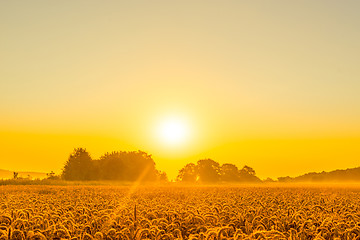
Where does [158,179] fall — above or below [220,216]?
above

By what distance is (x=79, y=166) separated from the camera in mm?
83375

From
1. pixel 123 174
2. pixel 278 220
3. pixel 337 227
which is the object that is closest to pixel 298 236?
pixel 337 227

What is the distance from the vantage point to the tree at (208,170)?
366ft

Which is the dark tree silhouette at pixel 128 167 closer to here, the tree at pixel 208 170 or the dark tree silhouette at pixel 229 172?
the tree at pixel 208 170

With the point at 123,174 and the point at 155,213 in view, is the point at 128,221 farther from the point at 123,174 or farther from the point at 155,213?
the point at 123,174

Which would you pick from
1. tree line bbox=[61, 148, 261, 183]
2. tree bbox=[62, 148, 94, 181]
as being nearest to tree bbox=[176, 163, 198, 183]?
tree line bbox=[61, 148, 261, 183]

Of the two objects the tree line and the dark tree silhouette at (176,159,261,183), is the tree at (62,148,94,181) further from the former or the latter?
the dark tree silhouette at (176,159,261,183)

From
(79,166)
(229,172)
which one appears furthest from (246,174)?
Result: (79,166)

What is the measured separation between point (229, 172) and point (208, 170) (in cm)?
549

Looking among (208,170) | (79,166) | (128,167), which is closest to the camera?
(79,166)

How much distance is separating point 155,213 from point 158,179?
284ft

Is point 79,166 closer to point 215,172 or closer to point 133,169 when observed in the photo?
point 133,169

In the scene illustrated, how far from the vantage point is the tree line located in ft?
275

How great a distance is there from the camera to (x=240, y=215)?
460 inches
